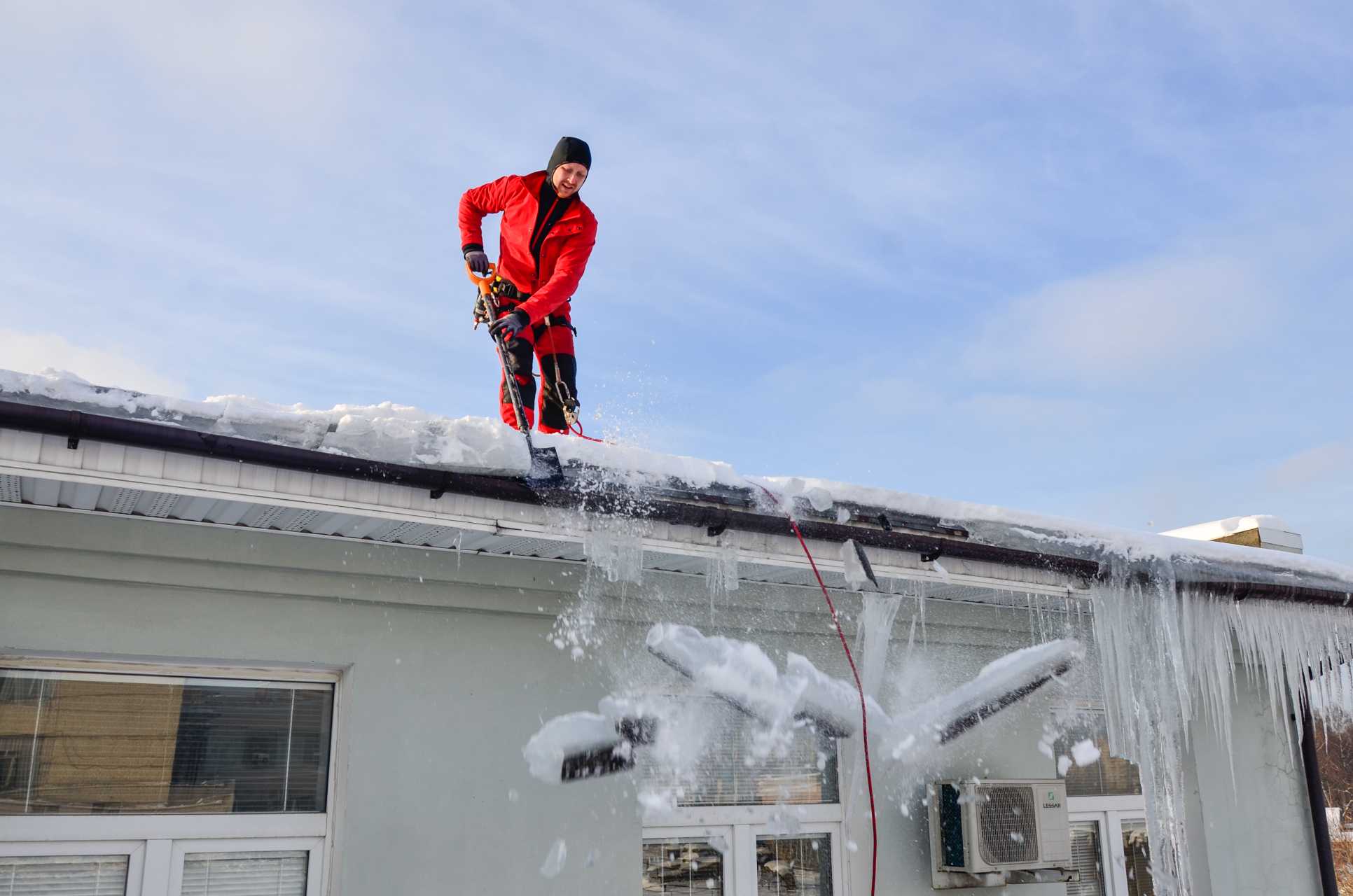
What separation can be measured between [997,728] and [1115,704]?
571 millimetres

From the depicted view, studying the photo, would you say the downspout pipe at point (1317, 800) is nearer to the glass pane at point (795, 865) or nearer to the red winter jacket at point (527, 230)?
the glass pane at point (795, 865)

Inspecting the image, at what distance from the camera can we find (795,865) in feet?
14.5

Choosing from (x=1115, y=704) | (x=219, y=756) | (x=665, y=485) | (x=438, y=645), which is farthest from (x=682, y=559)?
(x=1115, y=704)

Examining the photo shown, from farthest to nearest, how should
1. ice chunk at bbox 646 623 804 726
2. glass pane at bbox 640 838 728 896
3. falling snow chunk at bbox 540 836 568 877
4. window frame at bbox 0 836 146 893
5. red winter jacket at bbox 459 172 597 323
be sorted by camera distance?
red winter jacket at bbox 459 172 597 323
ice chunk at bbox 646 623 804 726
glass pane at bbox 640 838 728 896
falling snow chunk at bbox 540 836 568 877
window frame at bbox 0 836 146 893

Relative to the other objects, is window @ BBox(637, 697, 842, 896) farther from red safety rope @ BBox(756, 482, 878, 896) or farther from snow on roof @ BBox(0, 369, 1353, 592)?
snow on roof @ BBox(0, 369, 1353, 592)

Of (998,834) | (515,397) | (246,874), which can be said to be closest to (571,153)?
(515,397)

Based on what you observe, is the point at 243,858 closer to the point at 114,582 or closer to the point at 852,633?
the point at 114,582

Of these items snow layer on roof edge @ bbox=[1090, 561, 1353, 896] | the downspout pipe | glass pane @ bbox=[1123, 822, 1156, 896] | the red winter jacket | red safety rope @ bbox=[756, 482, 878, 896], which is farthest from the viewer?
the downspout pipe

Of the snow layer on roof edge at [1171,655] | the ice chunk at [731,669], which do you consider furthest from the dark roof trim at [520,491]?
the ice chunk at [731,669]

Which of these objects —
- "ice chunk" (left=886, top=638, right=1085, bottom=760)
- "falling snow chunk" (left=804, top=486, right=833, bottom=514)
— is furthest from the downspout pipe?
"falling snow chunk" (left=804, top=486, right=833, bottom=514)

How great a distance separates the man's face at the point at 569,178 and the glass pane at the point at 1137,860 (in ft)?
14.9

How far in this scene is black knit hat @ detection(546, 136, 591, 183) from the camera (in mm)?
4781

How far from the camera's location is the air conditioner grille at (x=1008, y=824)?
4.64 meters

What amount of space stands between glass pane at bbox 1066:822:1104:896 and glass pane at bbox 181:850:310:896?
3993mm
